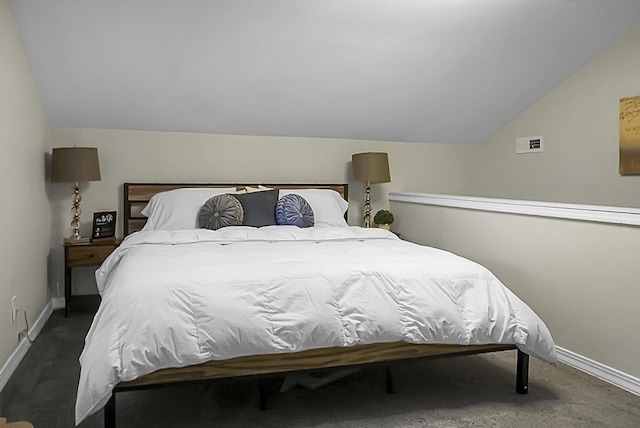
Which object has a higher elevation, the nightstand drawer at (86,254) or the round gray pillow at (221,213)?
the round gray pillow at (221,213)

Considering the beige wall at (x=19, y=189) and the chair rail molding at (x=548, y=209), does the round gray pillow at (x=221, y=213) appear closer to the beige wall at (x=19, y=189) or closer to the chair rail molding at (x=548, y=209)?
the beige wall at (x=19, y=189)

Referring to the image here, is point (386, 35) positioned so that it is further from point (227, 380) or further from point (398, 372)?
point (227, 380)

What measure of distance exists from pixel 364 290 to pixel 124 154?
272 cm

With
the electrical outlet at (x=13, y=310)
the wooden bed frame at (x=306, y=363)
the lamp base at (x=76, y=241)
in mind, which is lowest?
the wooden bed frame at (x=306, y=363)

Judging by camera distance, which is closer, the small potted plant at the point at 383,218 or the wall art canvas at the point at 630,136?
the wall art canvas at the point at 630,136

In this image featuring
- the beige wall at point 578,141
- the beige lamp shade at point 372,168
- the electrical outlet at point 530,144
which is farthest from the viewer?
the electrical outlet at point 530,144

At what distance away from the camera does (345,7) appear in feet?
11.0

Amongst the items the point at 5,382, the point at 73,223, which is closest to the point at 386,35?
the point at 73,223

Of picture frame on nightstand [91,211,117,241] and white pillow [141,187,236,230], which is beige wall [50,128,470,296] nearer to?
picture frame on nightstand [91,211,117,241]

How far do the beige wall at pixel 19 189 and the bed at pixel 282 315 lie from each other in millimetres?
511

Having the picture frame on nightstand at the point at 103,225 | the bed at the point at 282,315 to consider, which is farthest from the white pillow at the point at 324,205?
the picture frame on nightstand at the point at 103,225

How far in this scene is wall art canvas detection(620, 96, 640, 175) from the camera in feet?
12.8

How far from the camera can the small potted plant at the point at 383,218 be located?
15.6 feet

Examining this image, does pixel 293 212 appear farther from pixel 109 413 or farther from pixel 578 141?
pixel 578 141
